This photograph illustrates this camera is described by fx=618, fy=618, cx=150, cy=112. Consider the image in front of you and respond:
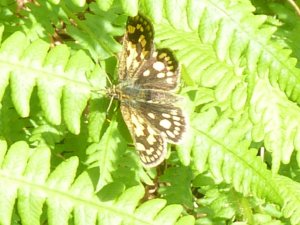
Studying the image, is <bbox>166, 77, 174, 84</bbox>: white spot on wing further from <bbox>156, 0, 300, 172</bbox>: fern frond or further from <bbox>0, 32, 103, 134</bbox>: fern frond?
<bbox>0, 32, 103, 134</bbox>: fern frond

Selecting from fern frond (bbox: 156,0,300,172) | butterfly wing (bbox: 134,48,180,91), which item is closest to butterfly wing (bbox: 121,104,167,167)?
butterfly wing (bbox: 134,48,180,91)

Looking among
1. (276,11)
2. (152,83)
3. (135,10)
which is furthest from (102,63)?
(276,11)

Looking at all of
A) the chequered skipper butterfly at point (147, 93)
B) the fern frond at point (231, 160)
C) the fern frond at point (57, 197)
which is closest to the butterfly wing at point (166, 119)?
the chequered skipper butterfly at point (147, 93)

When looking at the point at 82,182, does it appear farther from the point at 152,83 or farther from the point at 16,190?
the point at 152,83

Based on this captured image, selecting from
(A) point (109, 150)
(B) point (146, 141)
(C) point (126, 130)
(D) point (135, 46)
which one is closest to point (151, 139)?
(B) point (146, 141)

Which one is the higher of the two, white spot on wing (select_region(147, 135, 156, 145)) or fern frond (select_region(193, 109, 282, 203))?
white spot on wing (select_region(147, 135, 156, 145))
